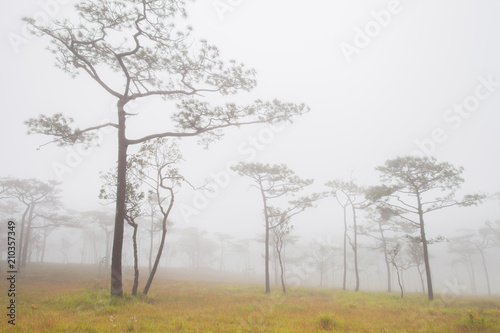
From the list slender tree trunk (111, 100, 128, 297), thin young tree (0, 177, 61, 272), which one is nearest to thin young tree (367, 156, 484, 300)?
slender tree trunk (111, 100, 128, 297)

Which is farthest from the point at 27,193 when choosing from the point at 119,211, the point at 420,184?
the point at 420,184

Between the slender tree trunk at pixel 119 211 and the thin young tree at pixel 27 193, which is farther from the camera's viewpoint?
the thin young tree at pixel 27 193

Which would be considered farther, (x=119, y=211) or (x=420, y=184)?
(x=420, y=184)

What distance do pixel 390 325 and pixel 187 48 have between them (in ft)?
48.1

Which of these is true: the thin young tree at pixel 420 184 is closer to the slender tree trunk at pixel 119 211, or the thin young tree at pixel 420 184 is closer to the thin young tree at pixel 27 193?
the slender tree trunk at pixel 119 211

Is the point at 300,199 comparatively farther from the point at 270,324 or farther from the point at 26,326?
the point at 26,326

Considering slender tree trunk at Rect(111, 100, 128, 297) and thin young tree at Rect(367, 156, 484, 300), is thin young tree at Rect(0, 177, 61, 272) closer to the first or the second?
slender tree trunk at Rect(111, 100, 128, 297)

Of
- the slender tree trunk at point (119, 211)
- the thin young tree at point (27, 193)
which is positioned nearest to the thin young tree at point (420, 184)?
the slender tree trunk at point (119, 211)

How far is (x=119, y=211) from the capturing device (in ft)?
36.4

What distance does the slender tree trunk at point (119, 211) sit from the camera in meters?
10.6

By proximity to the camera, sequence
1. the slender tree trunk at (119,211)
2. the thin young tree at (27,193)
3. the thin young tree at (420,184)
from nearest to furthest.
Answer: the slender tree trunk at (119,211), the thin young tree at (420,184), the thin young tree at (27,193)

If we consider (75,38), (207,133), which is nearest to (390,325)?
(207,133)

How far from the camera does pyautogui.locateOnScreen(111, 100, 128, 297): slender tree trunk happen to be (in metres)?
10.6

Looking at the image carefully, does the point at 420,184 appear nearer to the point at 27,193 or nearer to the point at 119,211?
the point at 119,211
